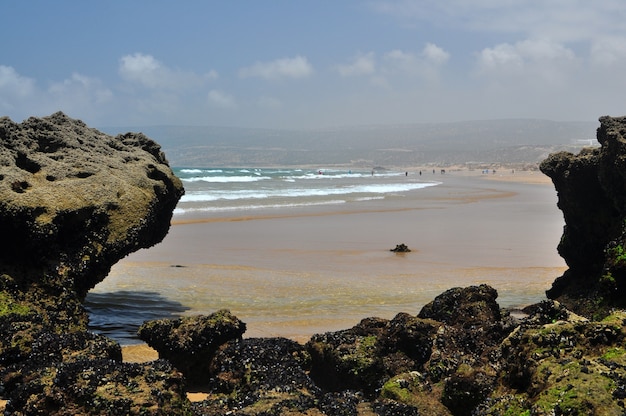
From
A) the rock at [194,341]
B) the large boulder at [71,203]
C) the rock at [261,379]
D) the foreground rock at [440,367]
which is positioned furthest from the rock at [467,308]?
the large boulder at [71,203]

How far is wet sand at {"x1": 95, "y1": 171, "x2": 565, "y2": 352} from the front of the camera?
10891mm

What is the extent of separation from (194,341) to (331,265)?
8335 millimetres

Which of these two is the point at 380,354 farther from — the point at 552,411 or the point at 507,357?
the point at 552,411

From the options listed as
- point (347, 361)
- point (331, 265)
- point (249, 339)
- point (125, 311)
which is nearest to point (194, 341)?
point (249, 339)

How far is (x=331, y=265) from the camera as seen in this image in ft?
49.9

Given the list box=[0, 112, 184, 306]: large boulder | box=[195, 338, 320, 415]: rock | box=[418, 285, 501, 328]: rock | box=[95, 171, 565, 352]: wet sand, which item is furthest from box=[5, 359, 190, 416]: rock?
box=[95, 171, 565, 352]: wet sand

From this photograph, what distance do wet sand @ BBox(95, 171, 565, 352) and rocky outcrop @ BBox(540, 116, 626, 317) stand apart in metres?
1.23

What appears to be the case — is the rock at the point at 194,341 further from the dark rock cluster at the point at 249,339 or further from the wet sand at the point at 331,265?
the wet sand at the point at 331,265

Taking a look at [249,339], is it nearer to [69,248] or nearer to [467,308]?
[467,308]

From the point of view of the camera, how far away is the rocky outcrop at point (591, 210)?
908 cm

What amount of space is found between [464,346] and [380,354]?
2.89 ft

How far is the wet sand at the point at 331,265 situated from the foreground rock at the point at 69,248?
89.9 inches

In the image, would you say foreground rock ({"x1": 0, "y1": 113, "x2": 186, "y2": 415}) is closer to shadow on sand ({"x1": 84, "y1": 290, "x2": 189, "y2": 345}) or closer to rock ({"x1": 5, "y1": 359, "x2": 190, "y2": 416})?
rock ({"x1": 5, "y1": 359, "x2": 190, "y2": 416})

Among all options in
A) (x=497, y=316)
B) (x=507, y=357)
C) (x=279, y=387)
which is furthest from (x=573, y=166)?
(x=279, y=387)
